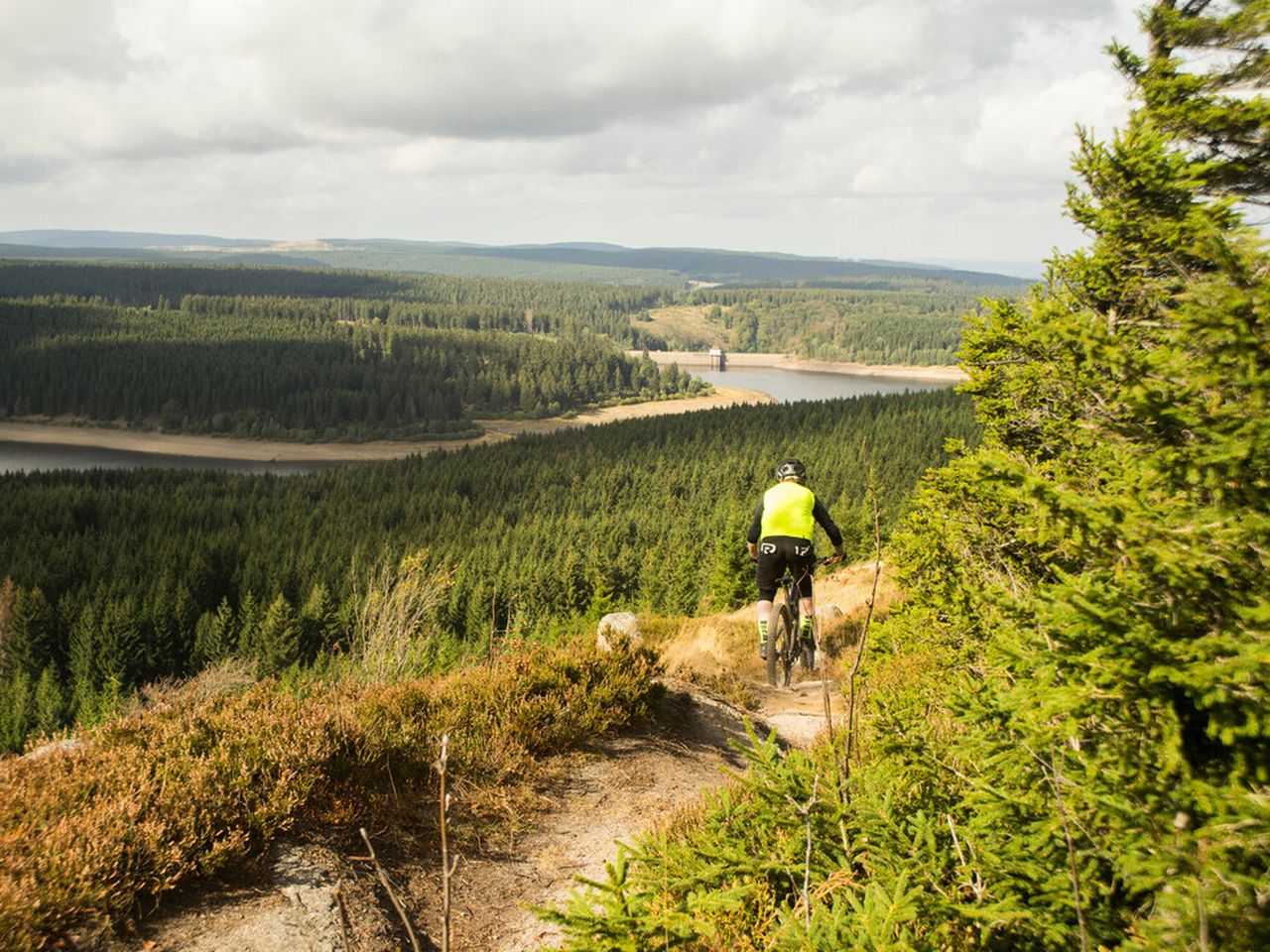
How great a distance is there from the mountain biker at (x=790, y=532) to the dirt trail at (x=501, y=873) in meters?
1.79

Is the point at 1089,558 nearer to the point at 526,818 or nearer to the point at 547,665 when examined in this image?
the point at 526,818

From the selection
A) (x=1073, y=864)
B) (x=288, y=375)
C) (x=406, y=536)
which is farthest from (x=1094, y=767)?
(x=288, y=375)

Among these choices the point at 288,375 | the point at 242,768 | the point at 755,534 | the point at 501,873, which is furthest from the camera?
the point at 288,375

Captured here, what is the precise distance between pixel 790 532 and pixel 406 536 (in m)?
65.4

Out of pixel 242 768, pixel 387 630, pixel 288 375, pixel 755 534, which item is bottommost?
pixel 288 375

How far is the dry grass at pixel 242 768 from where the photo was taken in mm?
3951

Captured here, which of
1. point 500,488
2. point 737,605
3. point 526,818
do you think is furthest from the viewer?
point 500,488

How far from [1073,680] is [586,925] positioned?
2.31m

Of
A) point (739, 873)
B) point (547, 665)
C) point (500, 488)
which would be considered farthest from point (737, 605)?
point (500, 488)

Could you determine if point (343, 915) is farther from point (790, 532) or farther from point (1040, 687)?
point (790, 532)

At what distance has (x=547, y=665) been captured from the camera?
7746mm

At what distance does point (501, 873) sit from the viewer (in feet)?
17.3

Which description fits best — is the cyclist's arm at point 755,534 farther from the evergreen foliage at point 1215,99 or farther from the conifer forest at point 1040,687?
the evergreen foliage at point 1215,99

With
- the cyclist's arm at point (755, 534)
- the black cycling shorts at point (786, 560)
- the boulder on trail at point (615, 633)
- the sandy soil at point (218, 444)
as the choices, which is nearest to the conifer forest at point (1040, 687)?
the boulder on trail at point (615, 633)
